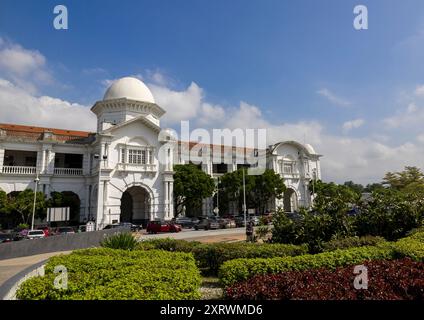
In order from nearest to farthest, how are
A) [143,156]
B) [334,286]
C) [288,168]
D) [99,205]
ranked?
1. [334,286]
2. [99,205]
3. [143,156]
4. [288,168]

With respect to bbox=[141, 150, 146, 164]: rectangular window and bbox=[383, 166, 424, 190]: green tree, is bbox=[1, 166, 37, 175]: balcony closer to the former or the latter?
bbox=[141, 150, 146, 164]: rectangular window

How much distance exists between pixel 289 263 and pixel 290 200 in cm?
4935

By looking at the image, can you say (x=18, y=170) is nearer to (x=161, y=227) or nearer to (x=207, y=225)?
(x=161, y=227)

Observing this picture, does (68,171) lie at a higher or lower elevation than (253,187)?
higher

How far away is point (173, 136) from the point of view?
40438 mm

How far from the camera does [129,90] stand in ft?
133

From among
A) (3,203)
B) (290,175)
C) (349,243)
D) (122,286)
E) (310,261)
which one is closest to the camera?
(122,286)

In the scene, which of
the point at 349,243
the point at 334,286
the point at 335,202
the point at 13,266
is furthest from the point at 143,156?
the point at 334,286

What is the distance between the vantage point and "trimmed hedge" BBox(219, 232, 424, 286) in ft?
23.4

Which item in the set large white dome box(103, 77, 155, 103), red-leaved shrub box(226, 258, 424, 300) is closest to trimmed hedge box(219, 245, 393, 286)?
red-leaved shrub box(226, 258, 424, 300)

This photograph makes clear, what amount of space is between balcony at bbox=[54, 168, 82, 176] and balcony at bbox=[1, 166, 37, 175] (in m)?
2.47
